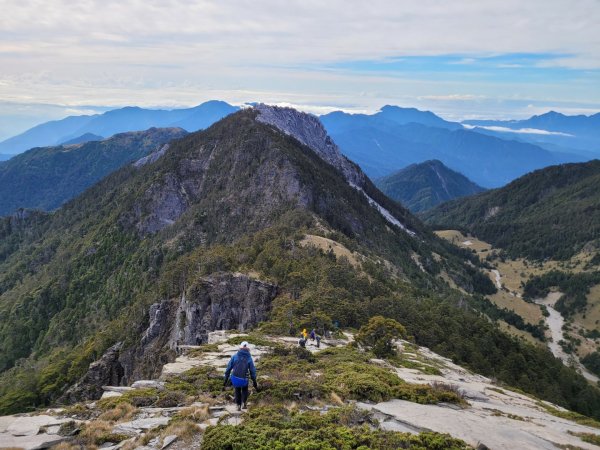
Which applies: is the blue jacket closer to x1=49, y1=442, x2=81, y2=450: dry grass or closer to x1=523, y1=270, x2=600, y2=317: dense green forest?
x1=49, y1=442, x2=81, y2=450: dry grass

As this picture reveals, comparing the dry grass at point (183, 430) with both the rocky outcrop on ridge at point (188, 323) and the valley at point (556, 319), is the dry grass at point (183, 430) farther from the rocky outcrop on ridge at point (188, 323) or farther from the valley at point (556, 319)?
the valley at point (556, 319)

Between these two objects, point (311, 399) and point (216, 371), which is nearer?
point (311, 399)

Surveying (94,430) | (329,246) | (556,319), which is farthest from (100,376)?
(556,319)

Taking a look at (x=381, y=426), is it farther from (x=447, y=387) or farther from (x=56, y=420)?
(x=56, y=420)

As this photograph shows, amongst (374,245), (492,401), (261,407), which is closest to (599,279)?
(374,245)

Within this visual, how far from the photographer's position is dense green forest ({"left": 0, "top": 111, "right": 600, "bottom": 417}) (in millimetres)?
52969

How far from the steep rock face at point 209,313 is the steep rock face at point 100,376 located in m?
3.57

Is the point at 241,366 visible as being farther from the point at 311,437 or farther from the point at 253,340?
the point at 253,340

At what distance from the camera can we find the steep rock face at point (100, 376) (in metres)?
61.5

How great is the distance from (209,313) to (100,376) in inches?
926

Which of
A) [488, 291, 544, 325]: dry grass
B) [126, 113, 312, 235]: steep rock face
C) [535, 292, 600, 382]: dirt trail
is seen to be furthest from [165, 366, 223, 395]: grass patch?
[488, 291, 544, 325]: dry grass

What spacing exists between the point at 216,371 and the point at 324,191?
10655 centimetres

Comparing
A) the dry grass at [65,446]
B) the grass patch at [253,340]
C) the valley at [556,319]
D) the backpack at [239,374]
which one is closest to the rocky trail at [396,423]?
the dry grass at [65,446]

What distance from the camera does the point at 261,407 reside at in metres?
18.5
